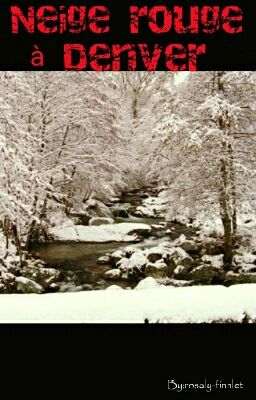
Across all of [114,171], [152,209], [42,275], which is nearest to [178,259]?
[42,275]

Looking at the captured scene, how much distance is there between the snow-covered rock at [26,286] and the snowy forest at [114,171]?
0.03 m

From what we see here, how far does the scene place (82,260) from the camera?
13344 millimetres

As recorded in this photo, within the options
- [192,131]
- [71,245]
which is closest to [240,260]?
[192,131]

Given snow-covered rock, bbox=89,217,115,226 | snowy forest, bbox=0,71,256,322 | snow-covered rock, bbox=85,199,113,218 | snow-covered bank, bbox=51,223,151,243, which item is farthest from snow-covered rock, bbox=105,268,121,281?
snow-covered rock, bbox=85,199,113,218

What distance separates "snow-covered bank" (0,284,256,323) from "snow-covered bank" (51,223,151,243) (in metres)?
9.63

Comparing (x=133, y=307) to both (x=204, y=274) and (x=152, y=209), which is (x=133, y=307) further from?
(x=152, y=209)

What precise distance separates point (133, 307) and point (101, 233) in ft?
37.2

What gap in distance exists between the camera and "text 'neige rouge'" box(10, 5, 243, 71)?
255 inches
